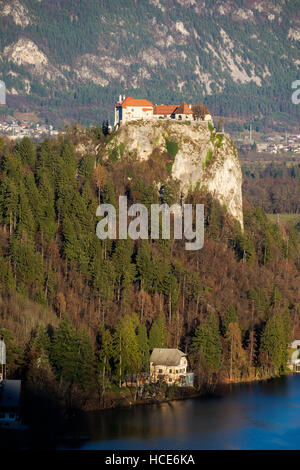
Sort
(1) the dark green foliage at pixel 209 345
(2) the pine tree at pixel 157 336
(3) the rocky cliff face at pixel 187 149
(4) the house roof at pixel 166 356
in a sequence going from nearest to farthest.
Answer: (4) the house roof at pixel 166 356, (2) the pine tree at pixel 157 336, (1) the dark green foliage at pixel 209 345, (3) the rocky cliff face at pixel 187 149

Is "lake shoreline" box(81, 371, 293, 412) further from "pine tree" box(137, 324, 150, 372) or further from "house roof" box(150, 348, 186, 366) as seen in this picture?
"pine tree" box(137, 324, 150, 372)

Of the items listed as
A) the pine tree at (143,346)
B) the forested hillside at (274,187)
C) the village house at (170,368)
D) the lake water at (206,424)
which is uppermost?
the forested hillside at (274,187)

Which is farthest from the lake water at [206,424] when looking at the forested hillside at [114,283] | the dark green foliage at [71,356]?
the forested hillside at [114,283]

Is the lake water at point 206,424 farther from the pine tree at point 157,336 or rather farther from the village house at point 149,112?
the village house at point 149,112

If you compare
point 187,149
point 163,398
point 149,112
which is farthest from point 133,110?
point 163,398

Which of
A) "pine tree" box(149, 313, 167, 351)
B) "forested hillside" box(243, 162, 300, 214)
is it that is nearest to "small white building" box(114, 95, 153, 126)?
"pine tree" box(149, 313, 167, 351)
